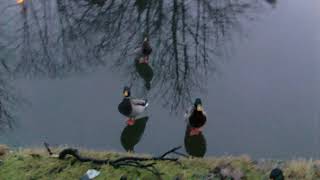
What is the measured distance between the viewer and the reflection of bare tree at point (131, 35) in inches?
175

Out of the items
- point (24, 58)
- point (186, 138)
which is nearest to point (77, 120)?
point (186, 138)

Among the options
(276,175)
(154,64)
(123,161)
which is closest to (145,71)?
(154,64)

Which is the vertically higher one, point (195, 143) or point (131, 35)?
point (131, 35)

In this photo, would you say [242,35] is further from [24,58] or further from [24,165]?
[24,165]

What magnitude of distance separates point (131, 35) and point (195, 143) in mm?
1959

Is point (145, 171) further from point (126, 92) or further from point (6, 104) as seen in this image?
point (6, 104)

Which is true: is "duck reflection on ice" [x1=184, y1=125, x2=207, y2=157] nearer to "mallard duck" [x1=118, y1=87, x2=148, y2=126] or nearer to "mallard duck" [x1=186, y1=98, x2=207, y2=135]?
"mallard duck" [x1=186, y1=98, x2=207, y2=135]

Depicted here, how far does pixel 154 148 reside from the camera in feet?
11.3

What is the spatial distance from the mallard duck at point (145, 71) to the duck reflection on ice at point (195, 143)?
0.77m

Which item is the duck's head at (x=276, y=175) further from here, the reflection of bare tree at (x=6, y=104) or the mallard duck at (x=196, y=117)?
the reflection of bare tree at (x=6, y=104)

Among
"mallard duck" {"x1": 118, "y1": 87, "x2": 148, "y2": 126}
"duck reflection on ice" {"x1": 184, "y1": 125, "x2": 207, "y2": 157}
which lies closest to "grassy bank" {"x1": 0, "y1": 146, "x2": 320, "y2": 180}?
"duck reflection on ice" {"x1": 184, "y1": 125, "x2": 207, "y2": 157}

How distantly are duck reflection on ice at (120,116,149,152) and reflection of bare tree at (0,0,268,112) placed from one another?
0.32 m

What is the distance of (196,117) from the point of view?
3.56m

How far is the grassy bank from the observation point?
2.15 meters
